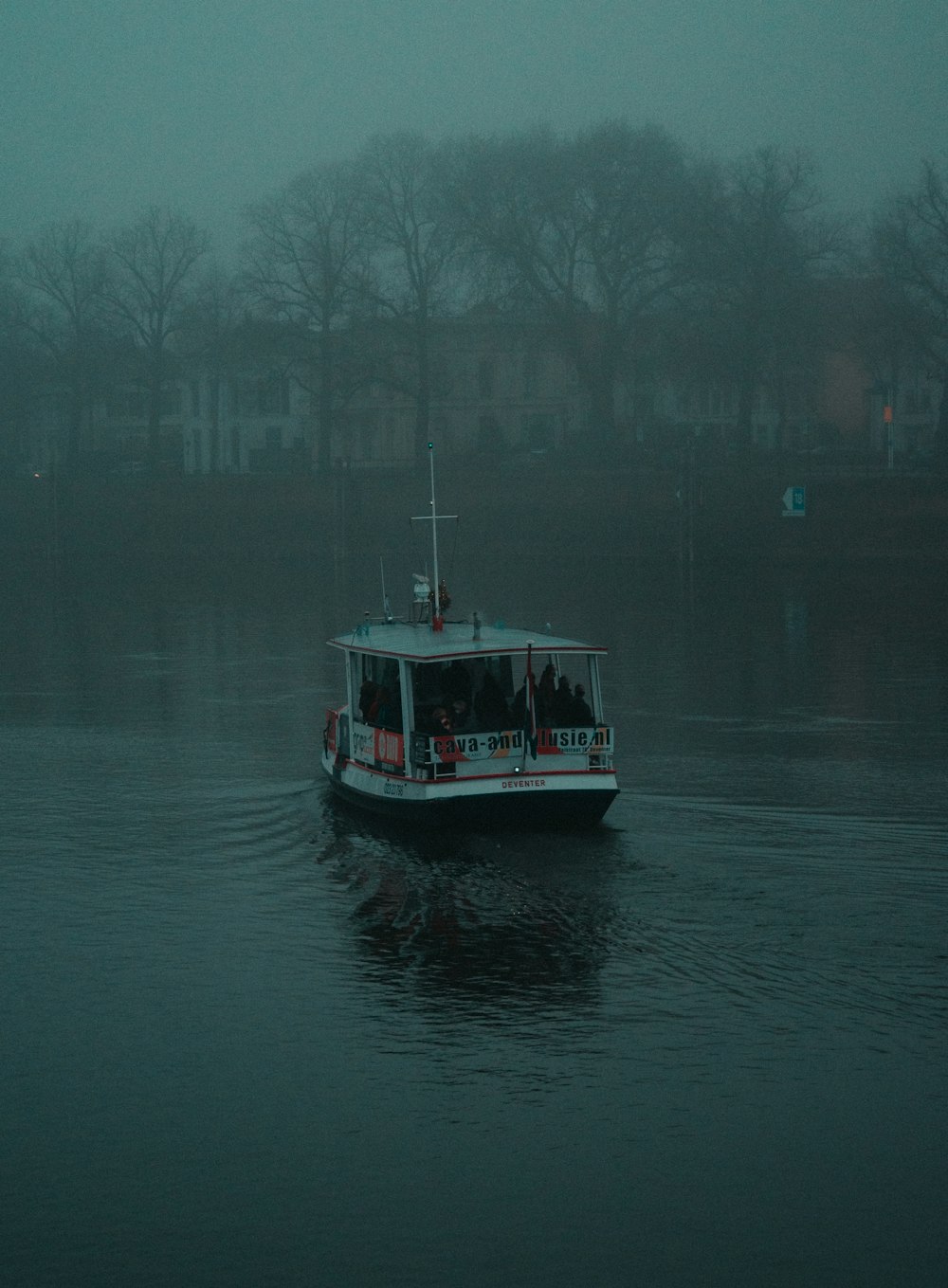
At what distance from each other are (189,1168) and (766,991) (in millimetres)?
7151

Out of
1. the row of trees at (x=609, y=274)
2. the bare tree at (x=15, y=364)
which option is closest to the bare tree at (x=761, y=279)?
the row of trees at (x=609, y=274)

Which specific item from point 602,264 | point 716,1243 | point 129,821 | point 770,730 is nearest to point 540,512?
point 602,264

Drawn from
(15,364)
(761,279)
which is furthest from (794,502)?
(15,364)

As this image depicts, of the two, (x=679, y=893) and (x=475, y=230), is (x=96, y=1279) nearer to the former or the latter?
(x=679, y=893)

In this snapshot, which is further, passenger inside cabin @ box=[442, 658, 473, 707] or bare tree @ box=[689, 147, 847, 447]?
bare tree @ box=[689, 147, 847, 447]

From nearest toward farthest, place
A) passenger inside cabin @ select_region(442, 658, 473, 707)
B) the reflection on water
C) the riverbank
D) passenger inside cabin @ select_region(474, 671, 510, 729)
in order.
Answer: the reflection on water → passenger inside cabin @ select_region(474, 671, 510, 729) → passenger inside cabin @ select_region(442, 658, 473, 707) → the riverbank

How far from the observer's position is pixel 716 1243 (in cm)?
1367

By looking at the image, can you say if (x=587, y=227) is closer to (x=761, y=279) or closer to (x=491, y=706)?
(x=761, y=279)

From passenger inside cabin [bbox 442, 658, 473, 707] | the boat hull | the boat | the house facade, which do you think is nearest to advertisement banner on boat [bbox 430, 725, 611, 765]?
the boat

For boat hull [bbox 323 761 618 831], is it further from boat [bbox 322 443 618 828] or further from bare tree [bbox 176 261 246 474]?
bare tree [bbox 176 261 246 474]

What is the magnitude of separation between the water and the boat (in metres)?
0.64

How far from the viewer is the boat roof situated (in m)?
26.6

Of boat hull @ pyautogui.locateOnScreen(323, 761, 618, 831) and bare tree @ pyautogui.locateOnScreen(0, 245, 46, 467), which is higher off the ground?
bare tree @ pyautogui.locateOnScreen(0, 245, 46, 467)

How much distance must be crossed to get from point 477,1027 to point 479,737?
8.10 meters
